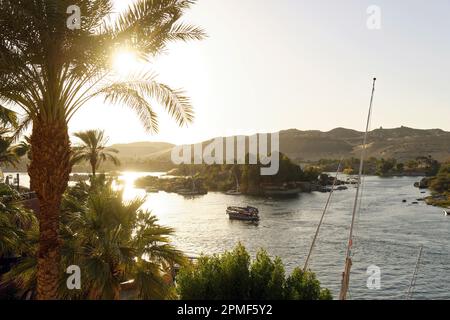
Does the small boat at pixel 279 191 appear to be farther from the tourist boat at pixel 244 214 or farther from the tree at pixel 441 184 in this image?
the tourist boat at pixel 244 214

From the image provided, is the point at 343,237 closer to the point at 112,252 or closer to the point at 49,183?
the point at 112,252

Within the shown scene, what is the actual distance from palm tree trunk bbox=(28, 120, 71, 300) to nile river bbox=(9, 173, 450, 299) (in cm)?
1456

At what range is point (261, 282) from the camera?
15.2 m

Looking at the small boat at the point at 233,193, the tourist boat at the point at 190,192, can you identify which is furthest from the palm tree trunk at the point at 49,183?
the small boat at the point at 233,193

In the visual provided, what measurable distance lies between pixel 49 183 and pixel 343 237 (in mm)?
61281

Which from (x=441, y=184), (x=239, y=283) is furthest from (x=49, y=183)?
(x=441, y=184)

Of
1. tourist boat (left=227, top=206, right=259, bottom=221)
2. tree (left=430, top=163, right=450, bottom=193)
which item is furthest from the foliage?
Answer: tree (left=430, top=163, right=450, bottom=193)

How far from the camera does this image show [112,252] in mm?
13508

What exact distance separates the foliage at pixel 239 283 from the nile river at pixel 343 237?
1284 centimetres

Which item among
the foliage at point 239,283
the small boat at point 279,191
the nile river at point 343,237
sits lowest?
the nile river at point 343,237

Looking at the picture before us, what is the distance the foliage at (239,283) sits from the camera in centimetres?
1500

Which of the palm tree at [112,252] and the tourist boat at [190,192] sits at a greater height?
the palm tree at [112,252]

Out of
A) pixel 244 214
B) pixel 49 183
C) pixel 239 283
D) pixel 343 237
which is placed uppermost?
pixel 49 183
